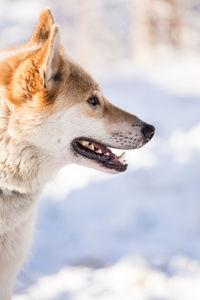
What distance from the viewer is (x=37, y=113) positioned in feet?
6.64

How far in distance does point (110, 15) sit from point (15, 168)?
15.4 m

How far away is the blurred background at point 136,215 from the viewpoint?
2.79 meters

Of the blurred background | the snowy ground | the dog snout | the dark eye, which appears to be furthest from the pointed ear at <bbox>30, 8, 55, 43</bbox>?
the snowy ground

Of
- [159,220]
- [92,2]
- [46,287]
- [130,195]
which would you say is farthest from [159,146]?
[92,2]

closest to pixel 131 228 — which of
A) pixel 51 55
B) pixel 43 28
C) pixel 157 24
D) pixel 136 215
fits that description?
pixel 136 215

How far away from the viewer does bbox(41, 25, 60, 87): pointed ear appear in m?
1.84

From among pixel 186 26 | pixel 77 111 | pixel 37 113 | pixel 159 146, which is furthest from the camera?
pixel 186 26

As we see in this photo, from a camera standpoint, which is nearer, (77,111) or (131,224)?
(77,111)

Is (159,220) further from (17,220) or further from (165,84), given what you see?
(165,84)

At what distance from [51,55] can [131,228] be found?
1950 millimetres

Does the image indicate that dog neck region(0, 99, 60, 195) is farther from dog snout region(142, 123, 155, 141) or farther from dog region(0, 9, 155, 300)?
dog snout region(142, 123, 155, 141)

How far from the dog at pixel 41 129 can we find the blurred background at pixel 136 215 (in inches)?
11.8

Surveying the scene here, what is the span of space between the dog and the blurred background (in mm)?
301

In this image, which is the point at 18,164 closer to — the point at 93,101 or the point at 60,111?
the point at 60,111
